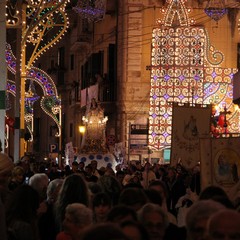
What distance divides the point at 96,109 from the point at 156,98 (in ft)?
8.42

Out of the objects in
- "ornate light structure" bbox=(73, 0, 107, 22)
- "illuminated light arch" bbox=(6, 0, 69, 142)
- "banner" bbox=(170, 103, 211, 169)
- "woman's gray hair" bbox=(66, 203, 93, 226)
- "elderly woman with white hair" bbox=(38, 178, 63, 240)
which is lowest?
"elderly woman with white hair" bbox=(38, 178, 63, 240)

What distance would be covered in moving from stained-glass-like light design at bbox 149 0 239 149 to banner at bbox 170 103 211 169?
75.9 ft

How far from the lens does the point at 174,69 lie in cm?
4734

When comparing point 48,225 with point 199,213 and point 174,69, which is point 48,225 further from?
point 174,69

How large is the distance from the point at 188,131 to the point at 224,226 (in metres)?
16.1

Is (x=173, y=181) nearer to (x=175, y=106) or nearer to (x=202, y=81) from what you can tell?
(x=175, y=106)

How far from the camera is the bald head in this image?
6.75m

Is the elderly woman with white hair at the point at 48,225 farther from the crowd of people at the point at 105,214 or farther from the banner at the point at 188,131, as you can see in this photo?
the banner at the point at 188,131

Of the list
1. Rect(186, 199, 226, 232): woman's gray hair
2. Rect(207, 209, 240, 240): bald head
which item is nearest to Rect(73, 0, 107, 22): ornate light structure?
Rect(186, 199, 226, 232): woman's gray hair

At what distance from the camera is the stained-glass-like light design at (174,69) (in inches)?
1832

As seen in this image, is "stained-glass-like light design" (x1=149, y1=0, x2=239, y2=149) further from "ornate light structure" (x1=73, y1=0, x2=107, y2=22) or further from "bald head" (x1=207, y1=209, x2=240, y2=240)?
"bald head" (x1=207, y1=209, x2=240, y2=240)

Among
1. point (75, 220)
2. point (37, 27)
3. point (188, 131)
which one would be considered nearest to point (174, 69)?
point (37, 27)

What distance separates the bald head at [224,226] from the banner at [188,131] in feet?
50.6

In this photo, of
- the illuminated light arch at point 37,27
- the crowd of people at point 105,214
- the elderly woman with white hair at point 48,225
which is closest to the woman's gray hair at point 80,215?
the crowd of people at point 105,214
